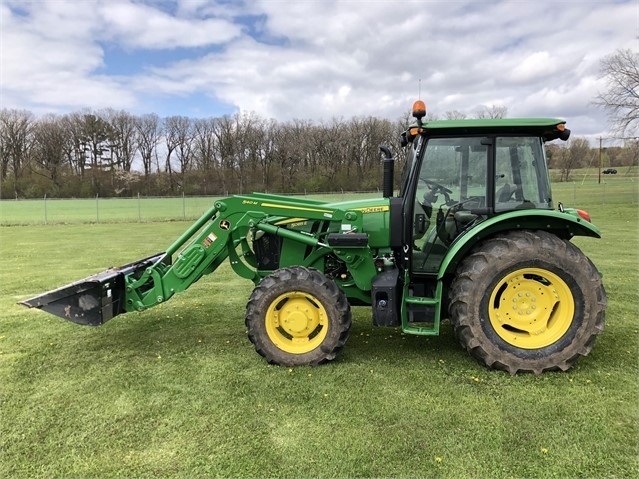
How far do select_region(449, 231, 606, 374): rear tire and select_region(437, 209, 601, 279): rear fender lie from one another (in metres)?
0.10

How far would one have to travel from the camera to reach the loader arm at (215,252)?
4.66 metres

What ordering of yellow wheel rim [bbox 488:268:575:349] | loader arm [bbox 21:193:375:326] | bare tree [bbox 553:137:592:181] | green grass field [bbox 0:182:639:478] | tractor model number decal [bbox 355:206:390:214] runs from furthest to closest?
bare tree [bbox 553:137:592:181] → tractor model number decal [bbox 355:206:390:214] → loader arm [bbox 21:193:375:326] → yellow wheel rim [bbox 488:268:575:349] → green grass field [bbox 0:182:639:478]

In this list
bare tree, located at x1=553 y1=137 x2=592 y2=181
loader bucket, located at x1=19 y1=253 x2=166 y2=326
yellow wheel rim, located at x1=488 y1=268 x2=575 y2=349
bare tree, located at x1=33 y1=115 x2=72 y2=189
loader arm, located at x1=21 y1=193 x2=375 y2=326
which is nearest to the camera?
yellow wheel rim, located at x1=488 y1=268 x2=575 y2=349

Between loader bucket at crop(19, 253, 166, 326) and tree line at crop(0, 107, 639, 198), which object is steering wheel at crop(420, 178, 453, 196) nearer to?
loader bucket at crop(19, 253, 166, 326)

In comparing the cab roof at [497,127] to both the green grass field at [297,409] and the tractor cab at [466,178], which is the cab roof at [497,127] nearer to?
the tractor cab at [466,178]

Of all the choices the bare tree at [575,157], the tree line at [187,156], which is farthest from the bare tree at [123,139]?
the bare tree at [575,157]

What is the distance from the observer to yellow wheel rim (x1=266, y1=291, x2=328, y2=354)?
14.8ft

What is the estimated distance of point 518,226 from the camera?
4395mm

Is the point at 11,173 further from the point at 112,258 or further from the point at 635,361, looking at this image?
the point at 635,361

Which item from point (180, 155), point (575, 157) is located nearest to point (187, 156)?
point (180, 155)

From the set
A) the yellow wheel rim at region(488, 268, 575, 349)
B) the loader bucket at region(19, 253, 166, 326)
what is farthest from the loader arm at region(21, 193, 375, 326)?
the yellow wheel rim at region(488, 268, 575, 349)

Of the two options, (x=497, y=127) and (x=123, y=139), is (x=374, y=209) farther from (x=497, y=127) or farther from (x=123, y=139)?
(x=123, y=139)

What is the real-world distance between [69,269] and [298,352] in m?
7.83

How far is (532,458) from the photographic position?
9.92 ft
